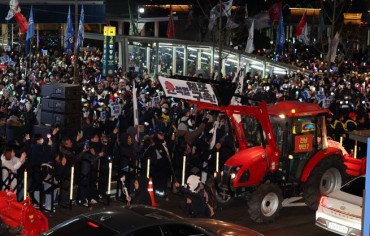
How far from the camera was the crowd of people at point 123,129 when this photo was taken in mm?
14852

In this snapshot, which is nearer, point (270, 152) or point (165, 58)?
point (270, 152)

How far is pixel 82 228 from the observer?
30.9 ft

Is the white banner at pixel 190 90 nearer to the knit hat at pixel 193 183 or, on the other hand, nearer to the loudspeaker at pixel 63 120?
the knit hat at pixel 193 183

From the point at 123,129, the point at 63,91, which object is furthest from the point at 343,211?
the point at 123,129

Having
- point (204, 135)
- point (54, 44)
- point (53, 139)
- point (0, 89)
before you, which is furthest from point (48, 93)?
point (54, 44)

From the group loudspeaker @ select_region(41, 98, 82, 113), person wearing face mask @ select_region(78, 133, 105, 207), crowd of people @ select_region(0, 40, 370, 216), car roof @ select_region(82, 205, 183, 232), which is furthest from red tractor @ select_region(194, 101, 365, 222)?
loudspeaker @ select_region(41, 98, 82, 113)

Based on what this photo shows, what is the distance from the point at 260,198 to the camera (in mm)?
13766

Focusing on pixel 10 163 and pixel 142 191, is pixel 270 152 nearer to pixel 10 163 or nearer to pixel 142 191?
pixel 142 191

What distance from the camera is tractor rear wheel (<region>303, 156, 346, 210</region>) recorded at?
14617 mm

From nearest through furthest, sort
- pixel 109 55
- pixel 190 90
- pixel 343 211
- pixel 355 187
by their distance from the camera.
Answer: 1. pixel 343 211
2. pixel 355 187
3. pixel 190 90
4. pixel 109 55

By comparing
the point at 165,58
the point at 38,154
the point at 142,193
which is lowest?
the point at 142,193

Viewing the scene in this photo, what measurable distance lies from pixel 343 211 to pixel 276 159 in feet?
7.32

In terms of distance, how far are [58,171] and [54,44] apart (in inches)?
1442

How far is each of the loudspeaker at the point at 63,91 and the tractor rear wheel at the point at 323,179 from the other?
24.1ft
